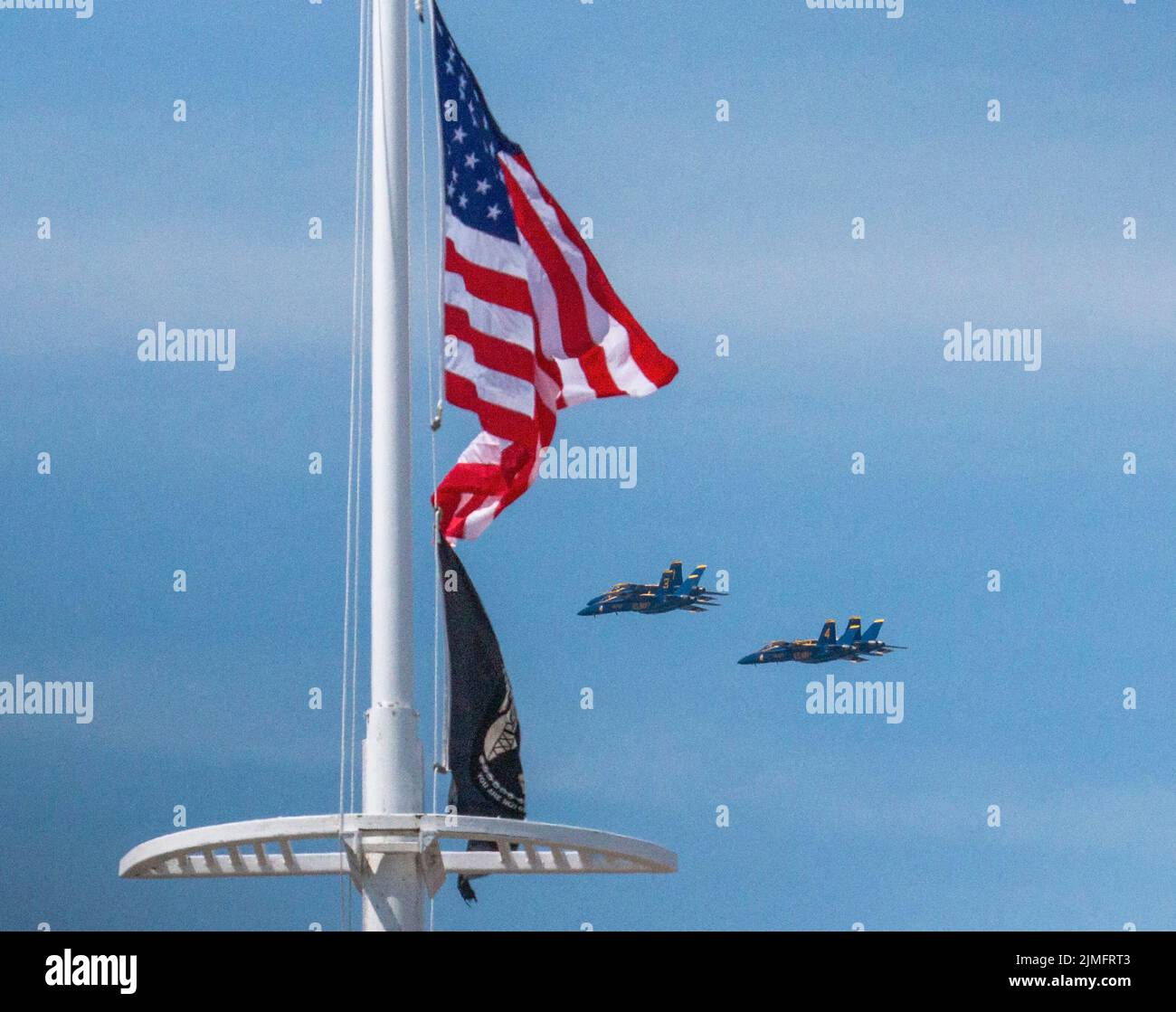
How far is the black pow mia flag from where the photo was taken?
23938mm

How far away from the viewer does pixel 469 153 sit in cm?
2491

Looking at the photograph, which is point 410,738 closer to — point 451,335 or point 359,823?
point 359,823

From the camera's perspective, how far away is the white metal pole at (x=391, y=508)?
2234 cm

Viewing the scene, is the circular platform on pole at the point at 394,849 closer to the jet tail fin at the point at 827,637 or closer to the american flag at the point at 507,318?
the american flag at the point at 507,318

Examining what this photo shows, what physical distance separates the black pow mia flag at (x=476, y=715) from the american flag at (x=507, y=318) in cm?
63

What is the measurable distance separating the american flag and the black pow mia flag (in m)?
0.63

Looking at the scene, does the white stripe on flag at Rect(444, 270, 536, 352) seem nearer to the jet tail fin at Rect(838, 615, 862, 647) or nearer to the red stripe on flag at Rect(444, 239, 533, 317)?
the red stripe on flag at Rect(444, 239, 533, 317)

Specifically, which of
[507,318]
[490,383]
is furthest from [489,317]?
[490,383]

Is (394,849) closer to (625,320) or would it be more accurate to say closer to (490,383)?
(490,383)

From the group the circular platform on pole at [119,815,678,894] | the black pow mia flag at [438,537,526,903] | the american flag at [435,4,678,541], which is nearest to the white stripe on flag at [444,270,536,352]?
the american flag at [435,4,678,541]

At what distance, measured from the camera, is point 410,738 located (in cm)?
2303
